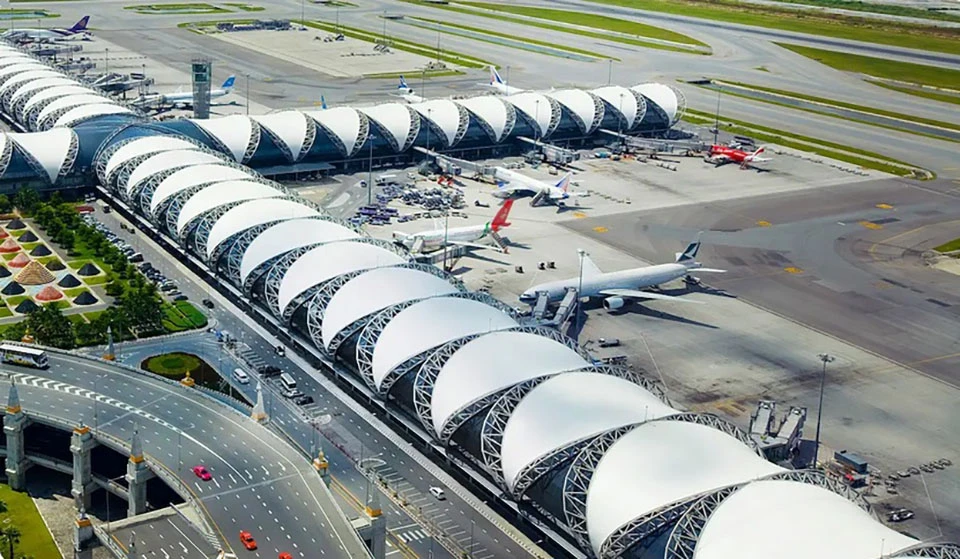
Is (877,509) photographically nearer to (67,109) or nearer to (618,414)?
(618,414)

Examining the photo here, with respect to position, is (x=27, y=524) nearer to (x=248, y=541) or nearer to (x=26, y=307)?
(x=248, y=541)

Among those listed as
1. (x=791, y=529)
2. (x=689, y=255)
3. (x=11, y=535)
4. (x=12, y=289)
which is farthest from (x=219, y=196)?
(x=791, y=529)

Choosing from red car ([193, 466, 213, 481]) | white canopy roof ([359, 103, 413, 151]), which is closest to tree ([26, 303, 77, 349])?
red car ([193, 466, 213, 481])

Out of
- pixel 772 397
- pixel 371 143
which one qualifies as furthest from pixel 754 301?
pixel 371 143

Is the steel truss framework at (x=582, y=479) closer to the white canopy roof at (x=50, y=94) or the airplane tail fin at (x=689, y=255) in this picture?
the airplane tail fin at (x=689, y=255)

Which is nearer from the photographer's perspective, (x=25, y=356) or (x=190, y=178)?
(x=25, y=356)

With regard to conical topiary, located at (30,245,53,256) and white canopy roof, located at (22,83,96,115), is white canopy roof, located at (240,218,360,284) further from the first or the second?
white canopy roof, located at (22,83,96,115)
